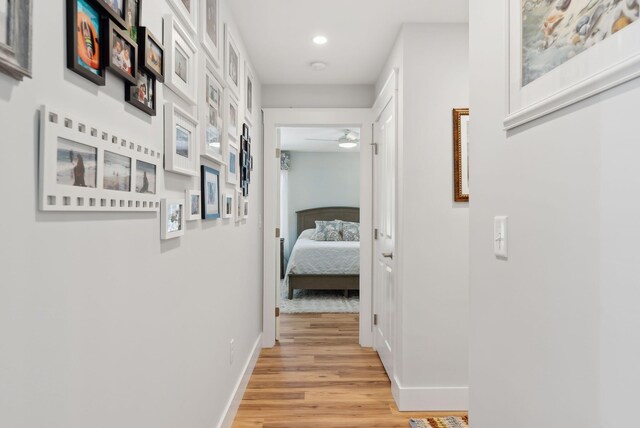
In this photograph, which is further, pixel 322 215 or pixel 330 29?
pixel 322 215

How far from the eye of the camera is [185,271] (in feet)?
5.14

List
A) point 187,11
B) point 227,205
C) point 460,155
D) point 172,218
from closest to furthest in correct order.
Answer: point 172,218 → point 187,11 → point 227,205 → point 460,155

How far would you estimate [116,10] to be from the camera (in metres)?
0.96

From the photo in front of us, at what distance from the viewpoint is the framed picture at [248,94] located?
2963 millimetres

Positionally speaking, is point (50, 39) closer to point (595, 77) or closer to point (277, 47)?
point (595, 77)

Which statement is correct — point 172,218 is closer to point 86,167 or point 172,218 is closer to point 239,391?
point 86,167

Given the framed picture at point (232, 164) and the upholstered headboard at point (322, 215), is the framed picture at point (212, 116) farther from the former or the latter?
the upholstered headboard at point (322, 215)

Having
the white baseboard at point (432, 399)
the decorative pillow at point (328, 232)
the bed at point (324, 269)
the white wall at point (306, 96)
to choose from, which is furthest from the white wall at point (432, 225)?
the decorative pillow at point (328, 232)

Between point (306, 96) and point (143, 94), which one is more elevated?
point (306, 96)

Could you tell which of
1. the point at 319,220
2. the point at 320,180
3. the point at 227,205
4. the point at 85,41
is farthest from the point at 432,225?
the point at 320,180

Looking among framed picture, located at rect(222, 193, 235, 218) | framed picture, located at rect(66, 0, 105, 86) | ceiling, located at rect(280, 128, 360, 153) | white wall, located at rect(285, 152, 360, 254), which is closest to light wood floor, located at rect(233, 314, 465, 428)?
framed picture, located at rect(222, 193, 235, 218)

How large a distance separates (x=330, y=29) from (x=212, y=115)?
3.91ft

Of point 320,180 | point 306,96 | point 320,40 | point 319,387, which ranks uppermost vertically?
point 320,40

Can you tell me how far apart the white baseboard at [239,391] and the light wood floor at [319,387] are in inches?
1.8
